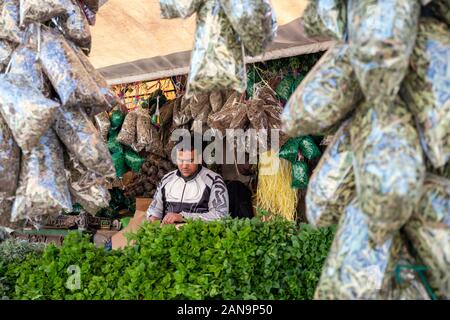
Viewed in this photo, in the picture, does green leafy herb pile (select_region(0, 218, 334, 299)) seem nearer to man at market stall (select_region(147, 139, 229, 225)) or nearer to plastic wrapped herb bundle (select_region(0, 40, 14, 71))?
plastic wrapped herb bundle (select_region(0, 40, 14, 71))

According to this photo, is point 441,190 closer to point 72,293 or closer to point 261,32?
A: point 261,32

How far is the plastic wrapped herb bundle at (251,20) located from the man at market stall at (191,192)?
251cm

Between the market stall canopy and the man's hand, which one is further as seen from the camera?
the man's hand

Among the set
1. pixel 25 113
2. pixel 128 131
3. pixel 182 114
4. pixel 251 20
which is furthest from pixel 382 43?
pixel 128 131

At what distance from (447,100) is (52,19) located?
139 cm

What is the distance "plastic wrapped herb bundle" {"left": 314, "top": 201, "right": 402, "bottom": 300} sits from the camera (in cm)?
90

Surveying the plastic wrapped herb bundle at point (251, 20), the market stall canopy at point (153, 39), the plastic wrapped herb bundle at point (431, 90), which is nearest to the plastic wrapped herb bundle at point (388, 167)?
the plastic wrapped herb bundle at point (431, 90)

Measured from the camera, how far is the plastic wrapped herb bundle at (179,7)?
1.16m

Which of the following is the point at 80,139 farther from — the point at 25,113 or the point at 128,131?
the point at 128,131

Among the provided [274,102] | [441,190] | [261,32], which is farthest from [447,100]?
[274,102]

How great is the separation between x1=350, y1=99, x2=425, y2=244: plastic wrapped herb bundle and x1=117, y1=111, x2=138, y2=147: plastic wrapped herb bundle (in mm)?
3650

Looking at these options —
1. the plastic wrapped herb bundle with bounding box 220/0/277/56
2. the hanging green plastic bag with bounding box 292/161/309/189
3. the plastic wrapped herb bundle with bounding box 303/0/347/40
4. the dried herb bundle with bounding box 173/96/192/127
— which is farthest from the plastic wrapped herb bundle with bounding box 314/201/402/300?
the dried herb bundle with bounding box 173/96/192/127
